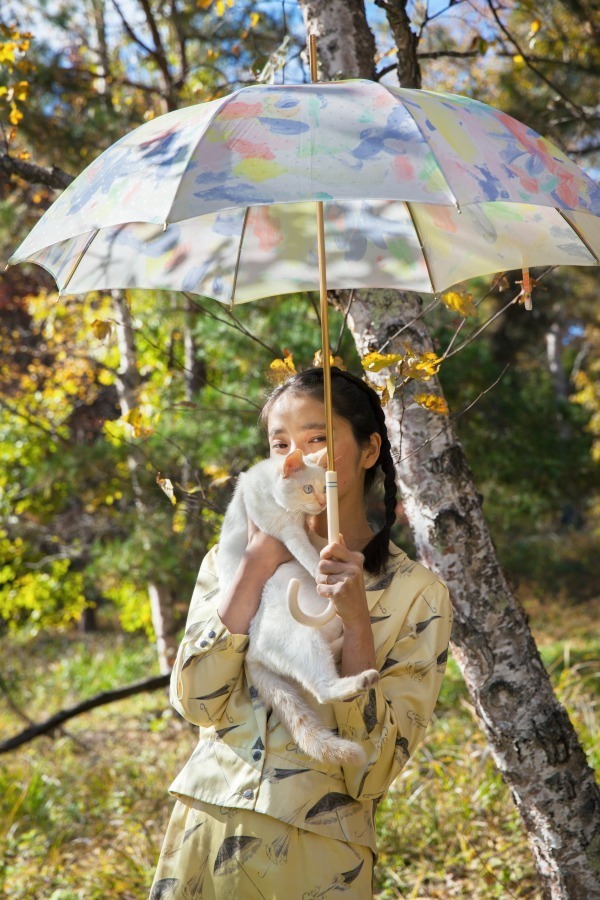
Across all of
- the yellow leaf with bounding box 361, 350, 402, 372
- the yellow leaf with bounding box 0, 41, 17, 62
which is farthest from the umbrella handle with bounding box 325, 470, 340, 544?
the yellow leaf with bounding box 0, 41, 17, 62

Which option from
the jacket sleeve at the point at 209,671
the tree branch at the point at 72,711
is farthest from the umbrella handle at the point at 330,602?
the tree branch at the point at 72,711

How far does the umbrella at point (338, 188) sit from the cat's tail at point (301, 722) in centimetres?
36

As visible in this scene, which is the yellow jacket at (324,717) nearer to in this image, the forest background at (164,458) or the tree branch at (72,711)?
the forest background at (164,458)

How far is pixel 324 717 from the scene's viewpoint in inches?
73.6

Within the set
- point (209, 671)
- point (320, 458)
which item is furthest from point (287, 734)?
point (320, 458)

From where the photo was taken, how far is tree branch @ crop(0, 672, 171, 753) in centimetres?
Answer: 499

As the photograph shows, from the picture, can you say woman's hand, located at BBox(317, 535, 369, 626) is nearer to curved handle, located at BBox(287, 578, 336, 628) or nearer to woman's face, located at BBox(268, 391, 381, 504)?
curved handle, located at BBox(287, 578, 336, 628)

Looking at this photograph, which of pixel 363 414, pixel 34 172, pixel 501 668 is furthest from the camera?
pixel 34 172

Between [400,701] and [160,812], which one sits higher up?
[400,701]

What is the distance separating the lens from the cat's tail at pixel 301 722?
1.73 metres

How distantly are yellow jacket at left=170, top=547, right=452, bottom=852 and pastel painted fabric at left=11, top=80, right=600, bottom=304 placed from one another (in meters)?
0.91

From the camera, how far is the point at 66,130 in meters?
7.33

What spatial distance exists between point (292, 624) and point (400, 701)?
12.3 inches

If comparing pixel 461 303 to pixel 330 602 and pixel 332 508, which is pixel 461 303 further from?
pixel 330 602
